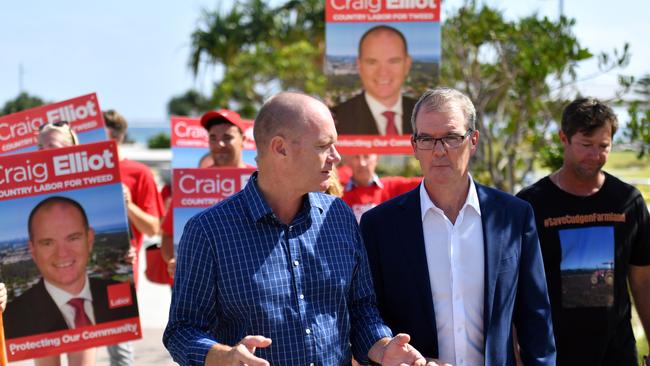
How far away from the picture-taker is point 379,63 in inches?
223

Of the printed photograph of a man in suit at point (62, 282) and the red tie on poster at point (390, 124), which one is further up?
the red tie on poster at point (390, 124)

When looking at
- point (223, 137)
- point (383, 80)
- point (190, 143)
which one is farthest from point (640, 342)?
point (190, 143)

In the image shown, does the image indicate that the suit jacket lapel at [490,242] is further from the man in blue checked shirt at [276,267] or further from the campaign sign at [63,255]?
the campaign sign at [63,255]

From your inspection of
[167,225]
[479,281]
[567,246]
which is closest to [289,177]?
[479,281]

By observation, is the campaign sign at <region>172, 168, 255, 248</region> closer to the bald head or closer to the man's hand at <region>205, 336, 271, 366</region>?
the bald head

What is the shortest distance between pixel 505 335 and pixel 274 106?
1.18 m

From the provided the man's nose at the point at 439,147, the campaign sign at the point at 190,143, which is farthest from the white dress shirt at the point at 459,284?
the campaign sign at the point at 190,143

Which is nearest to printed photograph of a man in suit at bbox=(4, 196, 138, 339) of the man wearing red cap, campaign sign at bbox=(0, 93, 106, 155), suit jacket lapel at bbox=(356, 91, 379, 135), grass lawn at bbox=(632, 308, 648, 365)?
the man wearing red cap

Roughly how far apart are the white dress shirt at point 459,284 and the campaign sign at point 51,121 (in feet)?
12.7

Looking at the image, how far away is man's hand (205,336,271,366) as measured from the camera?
238 centimetres

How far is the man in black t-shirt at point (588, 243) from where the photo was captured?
12.6ft

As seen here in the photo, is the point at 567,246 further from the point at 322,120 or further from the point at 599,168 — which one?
the point at 322,120

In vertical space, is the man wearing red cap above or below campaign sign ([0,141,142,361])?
above

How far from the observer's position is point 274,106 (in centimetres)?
275
